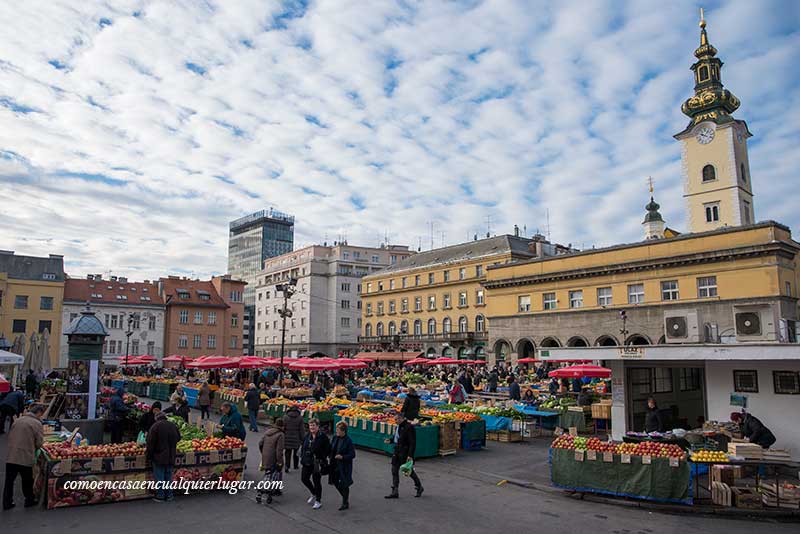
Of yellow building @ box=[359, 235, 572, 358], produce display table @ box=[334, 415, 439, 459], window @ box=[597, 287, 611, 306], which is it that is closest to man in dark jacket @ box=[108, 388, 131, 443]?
produce display table @ box=[334, 415, 439, 459]

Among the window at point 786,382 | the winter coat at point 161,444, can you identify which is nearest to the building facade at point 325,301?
the window at point 786,382

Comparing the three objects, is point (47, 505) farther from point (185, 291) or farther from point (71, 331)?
point (185, 291)

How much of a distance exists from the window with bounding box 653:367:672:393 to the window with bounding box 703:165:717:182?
45.9 metres

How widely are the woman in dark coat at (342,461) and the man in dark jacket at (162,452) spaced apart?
3.08 meters

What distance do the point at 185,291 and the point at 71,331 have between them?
187ft

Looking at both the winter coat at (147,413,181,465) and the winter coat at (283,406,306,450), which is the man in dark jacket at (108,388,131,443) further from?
the winter coat at (283,406,306,450)

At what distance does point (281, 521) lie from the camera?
962 cm

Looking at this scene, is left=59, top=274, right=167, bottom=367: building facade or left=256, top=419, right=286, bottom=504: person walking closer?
left=256, top=419, right=286, bottom=504: person walking

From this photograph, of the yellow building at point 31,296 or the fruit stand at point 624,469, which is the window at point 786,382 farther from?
the yellow building at point 31,296

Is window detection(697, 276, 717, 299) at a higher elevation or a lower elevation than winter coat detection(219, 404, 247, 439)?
higher

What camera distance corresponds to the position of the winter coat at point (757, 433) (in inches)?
490

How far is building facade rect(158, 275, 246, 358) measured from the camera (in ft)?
229

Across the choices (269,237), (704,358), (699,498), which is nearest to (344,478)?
(699,498)

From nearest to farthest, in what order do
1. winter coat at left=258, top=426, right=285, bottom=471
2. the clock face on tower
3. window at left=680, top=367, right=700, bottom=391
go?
winter coat at left=258, top=426, right=285, bottom=471
window at left=680, top=367, right=700, bottom=391
the clock face on tower
